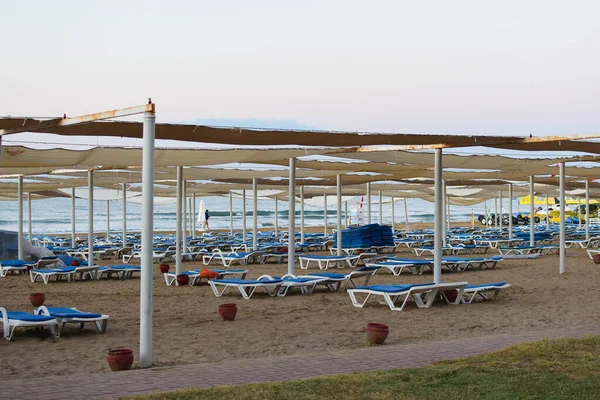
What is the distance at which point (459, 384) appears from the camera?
4.99 metres

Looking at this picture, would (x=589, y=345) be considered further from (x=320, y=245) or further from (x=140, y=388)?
(x=320, y=245)

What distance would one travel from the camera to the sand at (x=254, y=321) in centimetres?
730

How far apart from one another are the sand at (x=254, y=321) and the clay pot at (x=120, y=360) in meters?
0.39

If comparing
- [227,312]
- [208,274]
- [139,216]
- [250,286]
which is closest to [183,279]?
[208,274]

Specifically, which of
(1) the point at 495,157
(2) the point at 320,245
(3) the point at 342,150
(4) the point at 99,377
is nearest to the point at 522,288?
(1) the point at 495,157

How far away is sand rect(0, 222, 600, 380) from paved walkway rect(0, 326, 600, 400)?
0.81 m

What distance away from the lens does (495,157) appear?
14.9 metres

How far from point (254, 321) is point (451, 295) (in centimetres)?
319

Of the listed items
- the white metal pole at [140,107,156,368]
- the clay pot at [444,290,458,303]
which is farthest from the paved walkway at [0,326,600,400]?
the clay pot at [444,290,458,303]

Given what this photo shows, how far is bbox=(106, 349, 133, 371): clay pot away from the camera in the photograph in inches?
242

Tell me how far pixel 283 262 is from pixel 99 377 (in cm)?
1502

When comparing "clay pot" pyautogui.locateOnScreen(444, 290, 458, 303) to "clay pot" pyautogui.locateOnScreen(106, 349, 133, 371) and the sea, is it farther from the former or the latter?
the sea

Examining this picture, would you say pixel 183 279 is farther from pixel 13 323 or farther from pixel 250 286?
pixel 13 323

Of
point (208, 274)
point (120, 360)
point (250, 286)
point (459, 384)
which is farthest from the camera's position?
point (208, 274)
